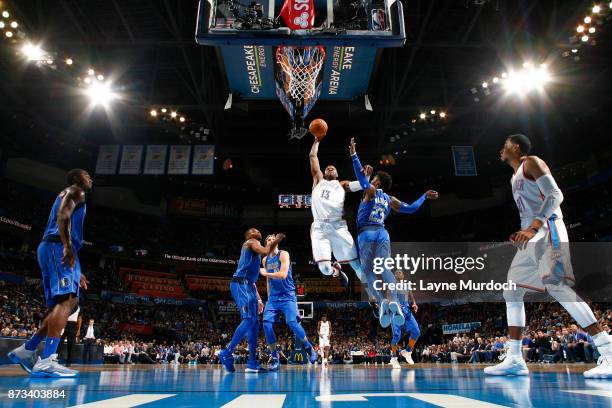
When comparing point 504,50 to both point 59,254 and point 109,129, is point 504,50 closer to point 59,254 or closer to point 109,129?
point 59,254

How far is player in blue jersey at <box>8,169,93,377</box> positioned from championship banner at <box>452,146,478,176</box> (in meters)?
17.3

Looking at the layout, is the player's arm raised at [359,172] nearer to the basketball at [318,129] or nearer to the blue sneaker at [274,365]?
the basketball at [318,129]

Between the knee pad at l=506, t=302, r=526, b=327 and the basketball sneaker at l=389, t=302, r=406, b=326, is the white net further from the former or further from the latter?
the knee pad at l=506, t=302, r=526, b=327

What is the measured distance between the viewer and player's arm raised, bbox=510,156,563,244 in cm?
371

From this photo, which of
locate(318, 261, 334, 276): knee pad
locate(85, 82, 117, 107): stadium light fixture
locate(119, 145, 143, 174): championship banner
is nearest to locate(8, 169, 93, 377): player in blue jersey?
locate(318, 261, 334, 276): knee pad

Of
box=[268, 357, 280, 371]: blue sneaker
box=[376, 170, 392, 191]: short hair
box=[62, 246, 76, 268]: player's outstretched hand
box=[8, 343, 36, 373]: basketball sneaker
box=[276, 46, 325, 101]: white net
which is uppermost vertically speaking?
box=[276, 46, 325, 101]: white net

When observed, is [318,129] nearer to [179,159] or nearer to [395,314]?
[395,314]

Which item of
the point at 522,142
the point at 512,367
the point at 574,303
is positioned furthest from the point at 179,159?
the point at 574,303

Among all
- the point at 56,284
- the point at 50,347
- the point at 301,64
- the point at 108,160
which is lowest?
the point at 50,347

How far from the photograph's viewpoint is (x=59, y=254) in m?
4.28

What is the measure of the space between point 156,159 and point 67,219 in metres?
15.0

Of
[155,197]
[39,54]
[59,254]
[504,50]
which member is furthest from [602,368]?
[155,197]

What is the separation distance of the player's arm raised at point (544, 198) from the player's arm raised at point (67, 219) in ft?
12.9

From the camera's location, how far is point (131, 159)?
18.8 meters
